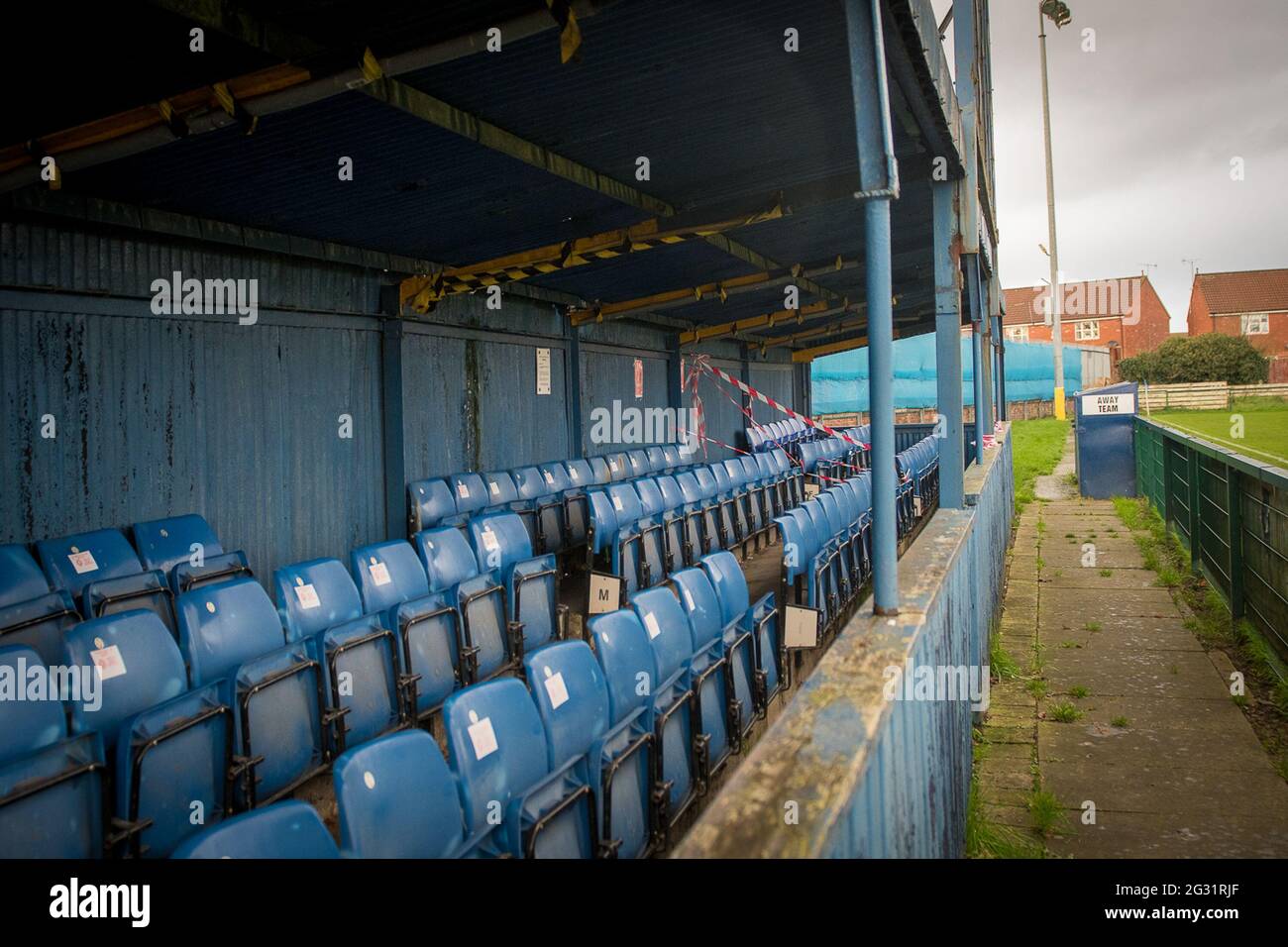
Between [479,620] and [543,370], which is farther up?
[543,370]

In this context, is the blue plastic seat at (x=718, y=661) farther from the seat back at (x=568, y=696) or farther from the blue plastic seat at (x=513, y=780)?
the blue plastic seat at (x=513, y=780)

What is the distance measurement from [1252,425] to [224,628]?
91.2 ft

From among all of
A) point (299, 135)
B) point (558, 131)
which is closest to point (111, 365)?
point (299, 135)

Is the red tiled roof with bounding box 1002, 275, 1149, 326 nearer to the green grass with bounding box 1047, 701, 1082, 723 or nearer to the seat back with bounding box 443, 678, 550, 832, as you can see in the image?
the green grass with bounding box 1047, 701, 1082, 723

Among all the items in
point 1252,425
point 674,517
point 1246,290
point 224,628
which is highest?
point 1246,290

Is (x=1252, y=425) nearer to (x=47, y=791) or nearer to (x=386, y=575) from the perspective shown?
(x=386, y=575)

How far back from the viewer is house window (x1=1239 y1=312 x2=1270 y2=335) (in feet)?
170

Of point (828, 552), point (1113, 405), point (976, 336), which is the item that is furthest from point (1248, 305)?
point (828, 552)

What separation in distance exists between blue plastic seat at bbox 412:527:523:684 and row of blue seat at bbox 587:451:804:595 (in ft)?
4.92

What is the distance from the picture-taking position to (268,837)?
6.09 feet

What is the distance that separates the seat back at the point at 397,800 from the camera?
7.11 feet

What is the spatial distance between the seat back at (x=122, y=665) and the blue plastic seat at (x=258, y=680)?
213mm

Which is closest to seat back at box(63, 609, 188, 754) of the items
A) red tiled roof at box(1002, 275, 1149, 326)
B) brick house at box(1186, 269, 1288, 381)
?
red tiled roof at box(1002, 275, 1149, 326)
